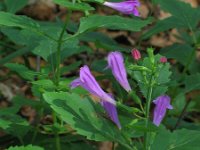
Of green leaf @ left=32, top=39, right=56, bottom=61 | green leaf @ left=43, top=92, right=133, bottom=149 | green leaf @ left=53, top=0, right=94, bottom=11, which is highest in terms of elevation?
green leaf @ left=53, top=0, right=94, bottom=11

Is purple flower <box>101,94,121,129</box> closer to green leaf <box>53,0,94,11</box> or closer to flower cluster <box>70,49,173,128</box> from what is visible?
flower cluster <box>70,49,173,128</box>

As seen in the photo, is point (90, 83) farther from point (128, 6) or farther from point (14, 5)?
point (14, 5)

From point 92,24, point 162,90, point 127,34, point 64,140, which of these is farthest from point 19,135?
point 127,34

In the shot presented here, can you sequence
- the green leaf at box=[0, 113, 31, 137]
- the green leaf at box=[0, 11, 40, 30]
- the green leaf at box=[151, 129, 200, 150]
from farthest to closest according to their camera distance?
1. the green leaf at box=[0, 113, 31, 137]
2. the green leaf at box=[0, 11, 40, 30]
3. the green leaf at box=[151, 129, 200, 150]

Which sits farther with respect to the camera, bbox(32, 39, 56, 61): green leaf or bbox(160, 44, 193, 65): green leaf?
bbox(160, 44, 193, 65): green leaf

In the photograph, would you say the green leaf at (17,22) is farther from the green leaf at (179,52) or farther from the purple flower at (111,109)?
the green leaf at (179,52)

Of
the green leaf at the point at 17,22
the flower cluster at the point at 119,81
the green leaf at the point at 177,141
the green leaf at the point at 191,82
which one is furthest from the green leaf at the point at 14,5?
the green leaf at the point at 177,141

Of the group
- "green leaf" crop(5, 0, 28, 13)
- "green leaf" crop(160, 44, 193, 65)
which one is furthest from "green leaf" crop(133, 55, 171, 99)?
"green leaf" crop(5, 0, 28, 13)
